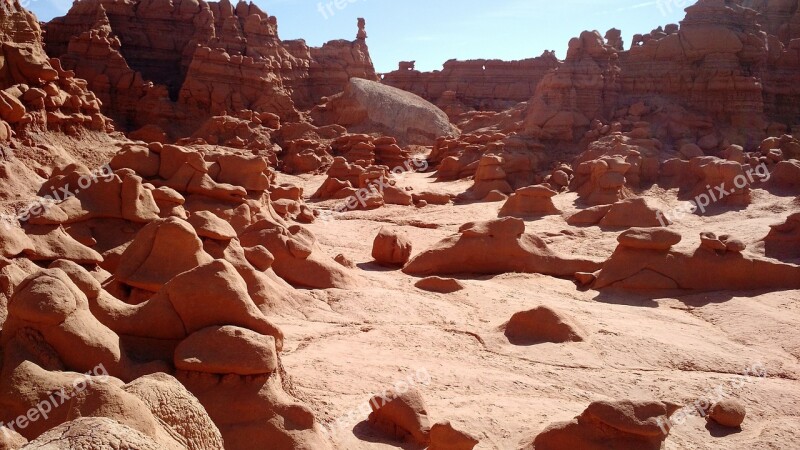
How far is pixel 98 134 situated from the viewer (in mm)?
11281

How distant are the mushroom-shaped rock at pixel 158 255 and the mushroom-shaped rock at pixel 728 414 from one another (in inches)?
138

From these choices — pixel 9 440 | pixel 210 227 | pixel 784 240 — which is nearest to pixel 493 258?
pixel 784 240

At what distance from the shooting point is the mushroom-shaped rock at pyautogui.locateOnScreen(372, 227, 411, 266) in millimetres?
8516

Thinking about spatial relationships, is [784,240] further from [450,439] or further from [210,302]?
[210,302]

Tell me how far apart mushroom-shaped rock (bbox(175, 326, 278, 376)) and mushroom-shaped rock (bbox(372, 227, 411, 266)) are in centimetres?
489

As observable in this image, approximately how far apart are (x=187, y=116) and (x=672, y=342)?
16.7m

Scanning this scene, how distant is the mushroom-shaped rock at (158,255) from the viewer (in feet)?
16.0

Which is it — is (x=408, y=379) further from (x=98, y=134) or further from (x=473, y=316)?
(x=98, y=134)

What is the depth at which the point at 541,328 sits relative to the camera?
5.75 meters

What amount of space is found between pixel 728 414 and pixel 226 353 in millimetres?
3033

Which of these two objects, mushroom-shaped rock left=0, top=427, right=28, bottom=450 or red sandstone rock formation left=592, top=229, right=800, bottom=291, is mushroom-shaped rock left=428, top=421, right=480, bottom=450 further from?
red sandstone rock formation left=592, top=229, right=800, bottom=291

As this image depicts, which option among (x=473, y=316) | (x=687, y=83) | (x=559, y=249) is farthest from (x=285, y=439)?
(x=687, y=83)

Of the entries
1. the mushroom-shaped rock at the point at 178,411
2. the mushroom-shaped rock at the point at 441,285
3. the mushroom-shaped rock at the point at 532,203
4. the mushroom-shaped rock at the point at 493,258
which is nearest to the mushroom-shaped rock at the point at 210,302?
the mushroom-shaped rock at the point at 178,411

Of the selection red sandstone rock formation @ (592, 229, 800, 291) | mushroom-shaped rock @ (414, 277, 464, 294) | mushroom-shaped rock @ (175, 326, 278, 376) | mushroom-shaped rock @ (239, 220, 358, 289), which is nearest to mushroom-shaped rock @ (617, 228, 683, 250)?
red sandstone rock formation @ (592, 229, 800, 291)
